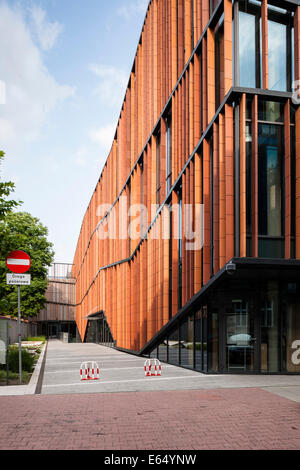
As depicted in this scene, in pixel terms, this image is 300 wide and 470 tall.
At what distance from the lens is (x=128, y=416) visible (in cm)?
885

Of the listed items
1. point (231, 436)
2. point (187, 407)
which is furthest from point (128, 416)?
point (231, 436)

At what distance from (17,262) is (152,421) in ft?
24.5

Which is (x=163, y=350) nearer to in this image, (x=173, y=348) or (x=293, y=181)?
(x=173, y=348)

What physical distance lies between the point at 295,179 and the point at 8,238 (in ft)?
30.5

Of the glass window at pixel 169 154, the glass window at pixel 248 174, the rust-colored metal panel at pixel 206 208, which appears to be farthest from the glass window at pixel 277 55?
the glass window at pixel 169 154

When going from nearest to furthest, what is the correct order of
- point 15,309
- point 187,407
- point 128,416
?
point 128,416 → point 187,407 → point 15,309

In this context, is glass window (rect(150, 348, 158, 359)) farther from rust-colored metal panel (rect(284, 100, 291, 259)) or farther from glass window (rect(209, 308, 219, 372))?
rust-colored metal panel (rect(284, 100, 291, 259))

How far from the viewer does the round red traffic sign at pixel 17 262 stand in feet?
45.9

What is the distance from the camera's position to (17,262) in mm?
14141

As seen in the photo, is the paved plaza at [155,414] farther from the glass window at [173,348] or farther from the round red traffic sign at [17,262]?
the glass window at [173,348]

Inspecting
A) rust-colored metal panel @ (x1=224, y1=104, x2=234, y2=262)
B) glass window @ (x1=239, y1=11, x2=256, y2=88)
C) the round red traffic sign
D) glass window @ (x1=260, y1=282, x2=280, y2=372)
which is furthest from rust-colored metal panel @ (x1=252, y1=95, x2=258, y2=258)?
the round red traffic sign

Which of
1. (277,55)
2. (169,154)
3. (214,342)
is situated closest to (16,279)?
(214,342)

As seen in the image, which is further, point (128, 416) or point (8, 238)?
point (8, 238)
